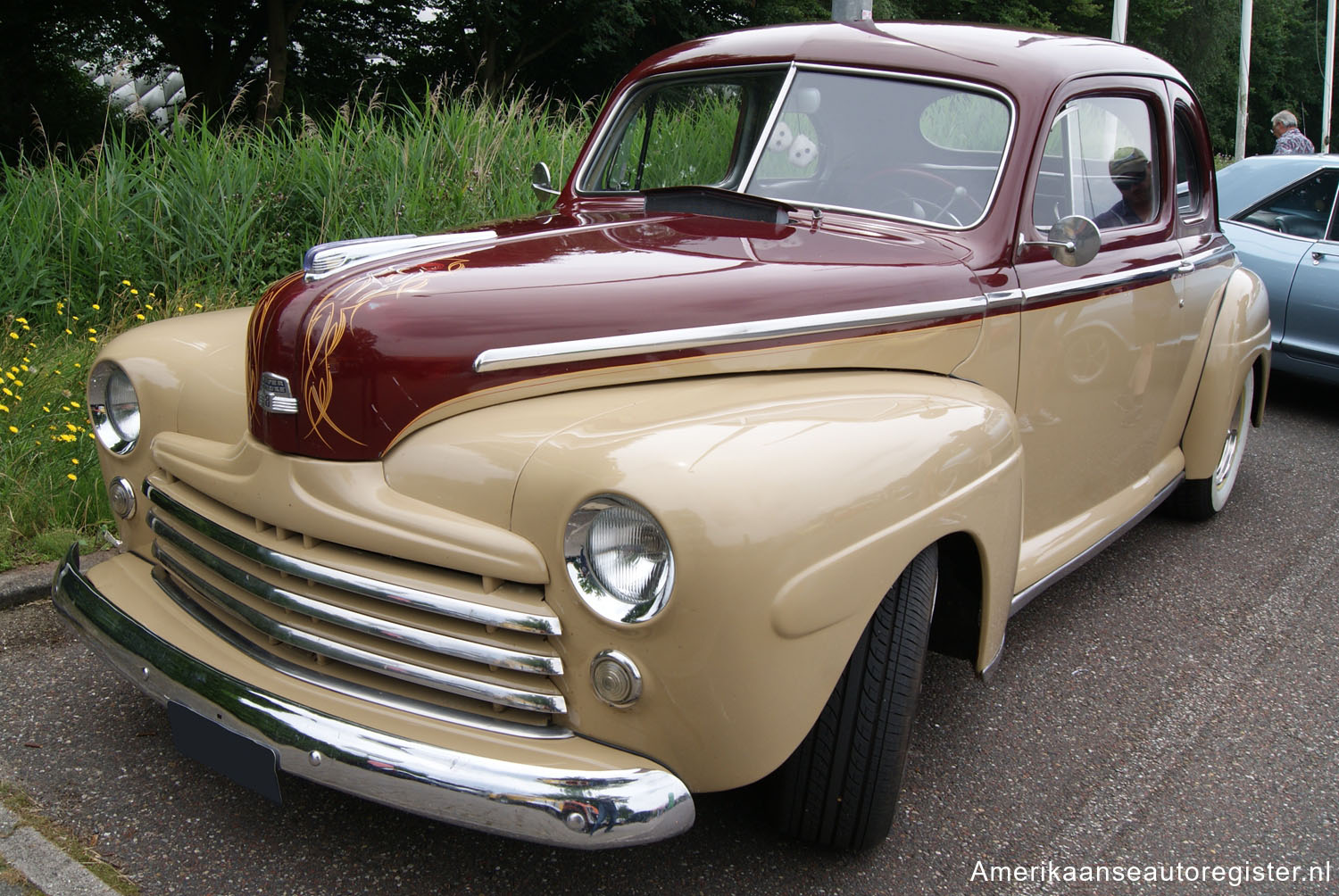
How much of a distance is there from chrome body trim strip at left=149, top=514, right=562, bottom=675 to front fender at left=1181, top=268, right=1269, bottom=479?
2.87 m

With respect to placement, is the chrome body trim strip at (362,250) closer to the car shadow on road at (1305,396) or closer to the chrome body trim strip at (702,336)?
the chrome body trim strip at (702,336)

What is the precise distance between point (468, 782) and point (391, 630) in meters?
0.30

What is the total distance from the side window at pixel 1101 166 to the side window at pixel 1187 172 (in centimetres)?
29

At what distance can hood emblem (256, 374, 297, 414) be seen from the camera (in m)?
2.13

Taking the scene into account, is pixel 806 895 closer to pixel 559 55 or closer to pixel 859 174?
pixel 859 174

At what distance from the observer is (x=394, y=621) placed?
6.24 ft

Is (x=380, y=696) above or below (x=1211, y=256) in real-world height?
below

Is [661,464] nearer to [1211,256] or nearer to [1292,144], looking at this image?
[1211,256]

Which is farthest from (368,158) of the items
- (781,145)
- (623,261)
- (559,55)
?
(559,55)

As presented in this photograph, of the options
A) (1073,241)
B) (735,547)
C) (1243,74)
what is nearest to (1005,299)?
(1073,241)

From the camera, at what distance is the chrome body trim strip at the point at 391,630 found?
1830 mm

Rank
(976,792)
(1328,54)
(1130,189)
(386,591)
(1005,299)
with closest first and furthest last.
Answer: (386,591), (976,792), (1005,299), (1130,189), (1328,54)

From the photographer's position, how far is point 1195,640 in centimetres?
333

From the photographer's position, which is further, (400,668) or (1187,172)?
(1187,172)
